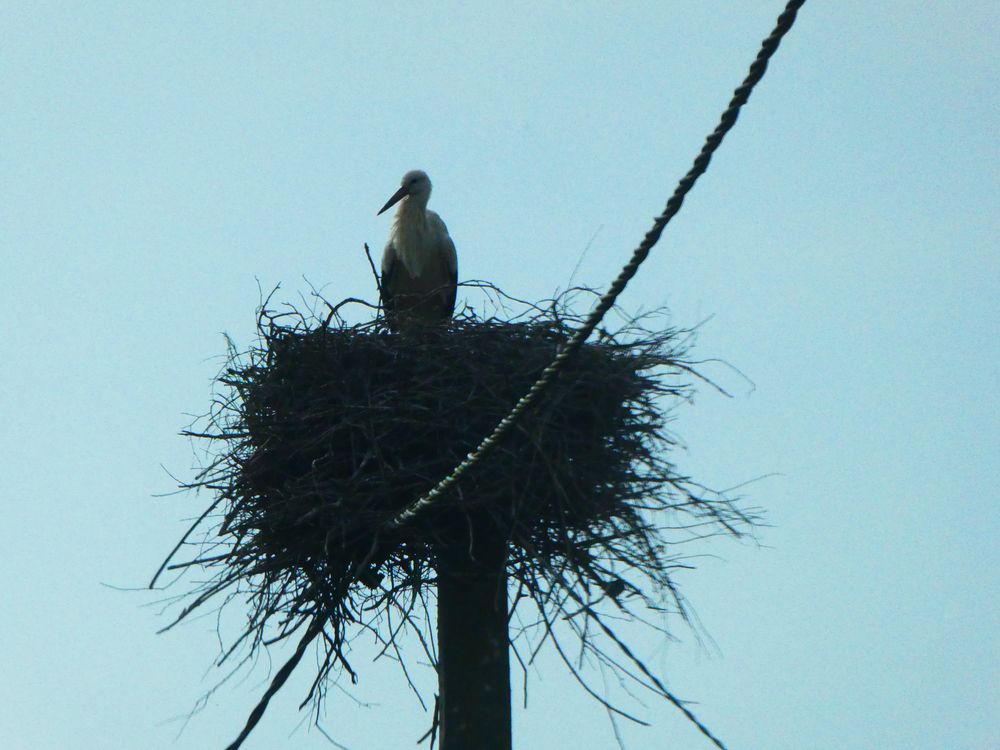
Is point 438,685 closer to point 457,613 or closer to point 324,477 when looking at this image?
point 457,613

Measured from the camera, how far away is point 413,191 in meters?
7.31

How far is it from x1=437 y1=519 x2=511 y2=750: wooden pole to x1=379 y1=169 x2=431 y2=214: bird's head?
349 cm

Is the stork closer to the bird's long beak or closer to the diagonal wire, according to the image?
the bird's long beak

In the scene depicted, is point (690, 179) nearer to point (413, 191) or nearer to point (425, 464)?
point (425, 464)

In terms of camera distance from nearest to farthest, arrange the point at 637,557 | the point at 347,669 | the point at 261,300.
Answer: the point at 637,557 → the point at 347,669 → the point at 261,300

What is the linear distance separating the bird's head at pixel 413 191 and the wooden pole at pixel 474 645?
11.4ft

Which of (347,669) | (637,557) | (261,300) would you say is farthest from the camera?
(261,300)

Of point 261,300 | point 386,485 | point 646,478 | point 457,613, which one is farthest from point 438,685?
point 261,300

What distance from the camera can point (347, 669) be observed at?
4.26 metres

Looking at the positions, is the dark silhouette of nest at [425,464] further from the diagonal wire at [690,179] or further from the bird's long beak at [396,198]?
the bird's long beak at [396,198]

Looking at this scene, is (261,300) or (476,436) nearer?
(476,436)

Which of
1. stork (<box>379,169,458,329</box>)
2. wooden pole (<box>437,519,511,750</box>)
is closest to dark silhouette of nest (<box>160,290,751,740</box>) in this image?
wooden pole (<box>437,519,511,750</box>)

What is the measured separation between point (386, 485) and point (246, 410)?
687 mm

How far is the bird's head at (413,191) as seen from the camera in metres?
7.30
